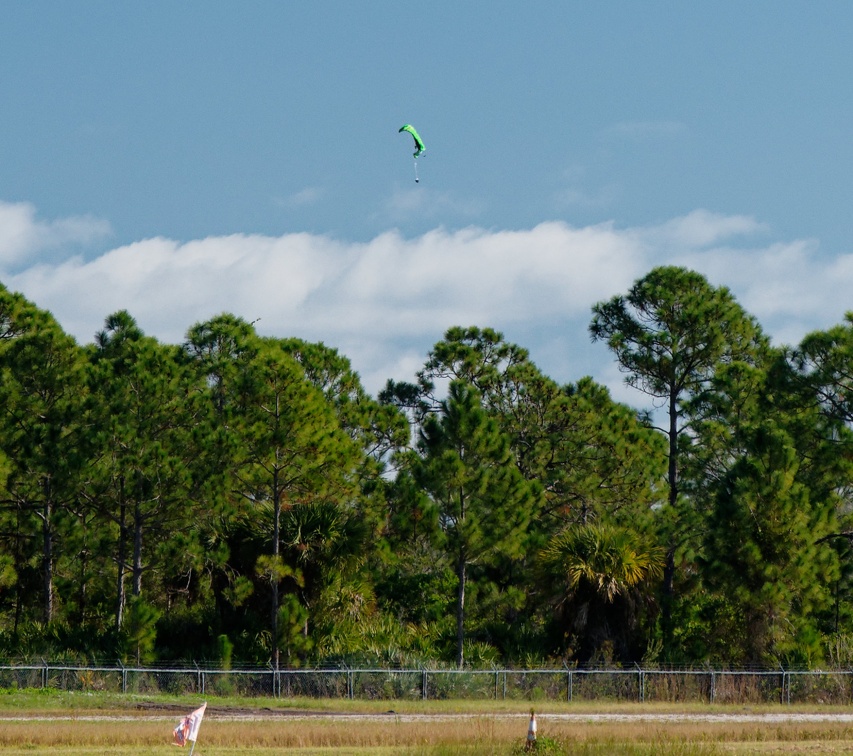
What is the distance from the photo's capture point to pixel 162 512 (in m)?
44.7

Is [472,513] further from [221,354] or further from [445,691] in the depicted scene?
[221,354]

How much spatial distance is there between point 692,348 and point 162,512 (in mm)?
20931

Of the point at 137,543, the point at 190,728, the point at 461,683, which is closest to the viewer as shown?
the point at 190,728

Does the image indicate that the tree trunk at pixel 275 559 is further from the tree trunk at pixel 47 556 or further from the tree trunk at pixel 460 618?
the tree trunk at pixel 47 556

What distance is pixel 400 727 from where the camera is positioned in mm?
26719

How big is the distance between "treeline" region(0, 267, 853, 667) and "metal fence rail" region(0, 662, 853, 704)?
2533mm

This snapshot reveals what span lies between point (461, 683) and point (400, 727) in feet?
34.9

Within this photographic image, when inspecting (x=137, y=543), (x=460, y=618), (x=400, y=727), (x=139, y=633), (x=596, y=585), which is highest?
(x=137, y=543)

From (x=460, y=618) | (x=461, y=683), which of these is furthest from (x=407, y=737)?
(x=460, y=618)

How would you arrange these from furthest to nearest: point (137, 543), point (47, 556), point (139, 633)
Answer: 1. point (47, 556)
2. point (137, 543)
3. point (139, 633)

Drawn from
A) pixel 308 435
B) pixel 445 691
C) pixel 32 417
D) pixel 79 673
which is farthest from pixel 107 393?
pixel 445 691

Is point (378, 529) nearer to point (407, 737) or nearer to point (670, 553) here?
point (670, 553)

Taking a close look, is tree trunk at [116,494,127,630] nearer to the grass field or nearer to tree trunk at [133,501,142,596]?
tree trunk at [133,501,142,596]

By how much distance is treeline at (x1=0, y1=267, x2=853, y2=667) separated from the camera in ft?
138
